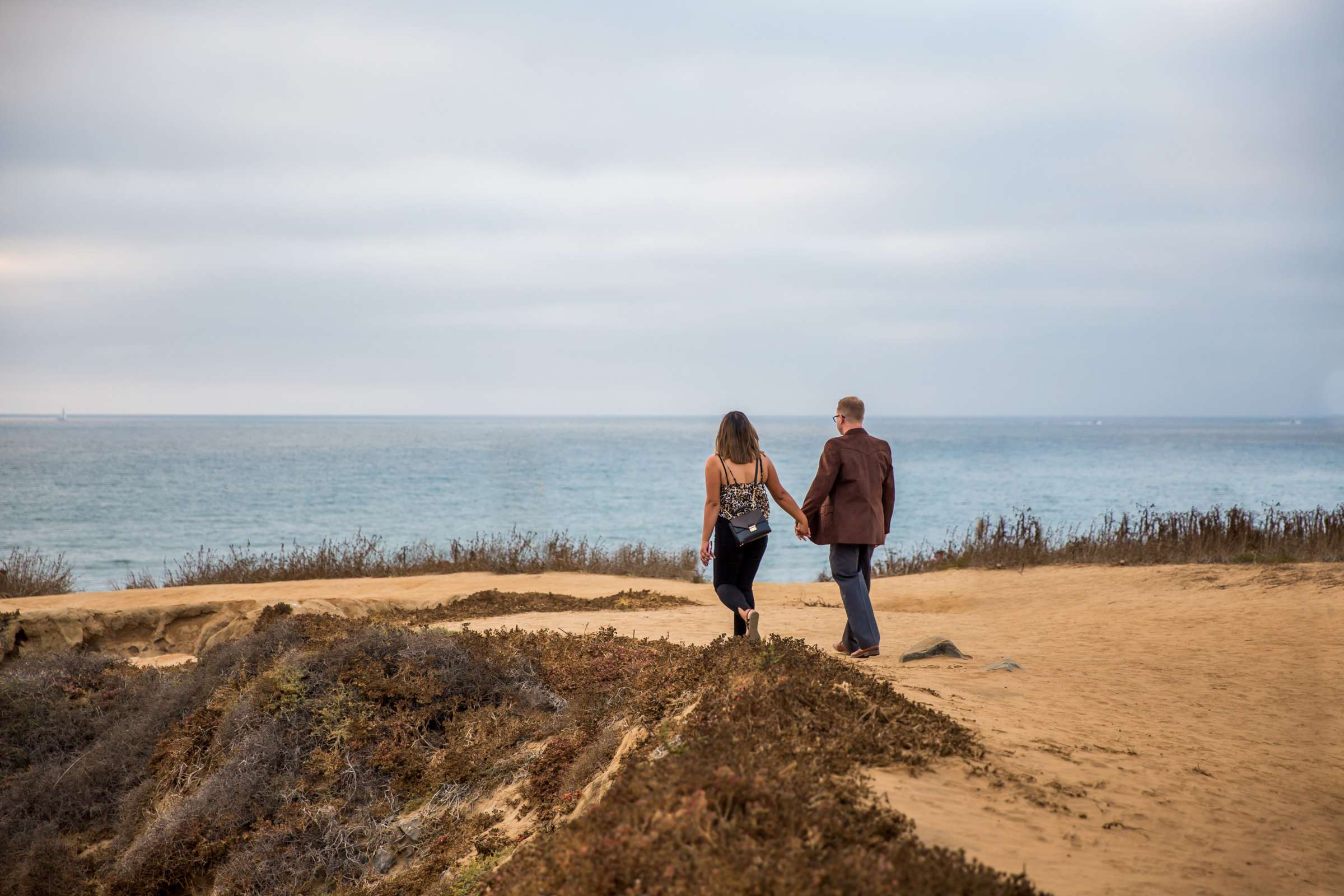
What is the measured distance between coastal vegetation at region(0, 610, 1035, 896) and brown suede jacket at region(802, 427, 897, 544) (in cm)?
148

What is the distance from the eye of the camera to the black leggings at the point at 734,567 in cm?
752

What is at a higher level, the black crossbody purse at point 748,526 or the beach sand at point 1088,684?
the black crossbody purse at point 748,526

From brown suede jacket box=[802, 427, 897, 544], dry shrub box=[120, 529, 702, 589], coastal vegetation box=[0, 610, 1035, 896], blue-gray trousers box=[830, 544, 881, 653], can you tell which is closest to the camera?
coastal vegetation box=[0, 610, 1035, 896]

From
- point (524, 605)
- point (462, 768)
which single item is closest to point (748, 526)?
point (462, 768)

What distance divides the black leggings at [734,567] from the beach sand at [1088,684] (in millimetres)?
1209

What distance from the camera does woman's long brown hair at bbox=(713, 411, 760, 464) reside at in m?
7.55

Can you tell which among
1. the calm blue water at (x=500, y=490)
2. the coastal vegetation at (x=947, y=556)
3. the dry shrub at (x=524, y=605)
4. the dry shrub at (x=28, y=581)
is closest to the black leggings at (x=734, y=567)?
the dry shrub at (x=524, y=605)

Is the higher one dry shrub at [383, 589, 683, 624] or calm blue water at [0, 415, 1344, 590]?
dry shrub at [383, 589, 683, 624]

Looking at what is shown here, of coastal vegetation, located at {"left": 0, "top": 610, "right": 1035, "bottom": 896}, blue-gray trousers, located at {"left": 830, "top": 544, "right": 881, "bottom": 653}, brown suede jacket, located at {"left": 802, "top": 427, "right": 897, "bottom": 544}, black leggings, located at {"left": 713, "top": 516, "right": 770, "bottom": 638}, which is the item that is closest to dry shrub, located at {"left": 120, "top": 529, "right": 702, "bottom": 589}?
coastal vegetation, located at {"left": 0, "top": 610, "right": 1035, "bottom": 896}

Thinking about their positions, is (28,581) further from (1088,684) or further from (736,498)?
(1088,684)

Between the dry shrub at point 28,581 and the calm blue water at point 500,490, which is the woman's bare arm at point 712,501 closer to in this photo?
the dry shrub at point 28,581

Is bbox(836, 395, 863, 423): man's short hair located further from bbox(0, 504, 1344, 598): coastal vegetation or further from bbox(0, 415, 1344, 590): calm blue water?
bbox(0, 415, 1344, 590): calm blue water

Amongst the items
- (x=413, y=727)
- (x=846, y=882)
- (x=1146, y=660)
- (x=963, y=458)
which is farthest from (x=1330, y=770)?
(x=963, y=458)

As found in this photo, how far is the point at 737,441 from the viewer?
756cm
